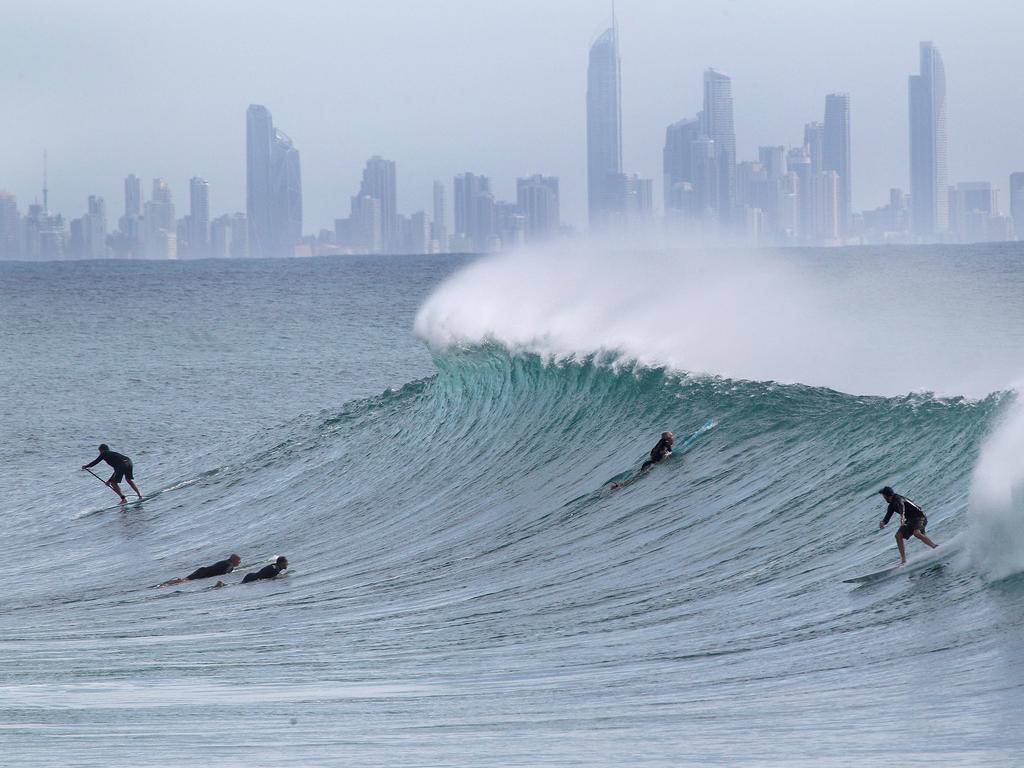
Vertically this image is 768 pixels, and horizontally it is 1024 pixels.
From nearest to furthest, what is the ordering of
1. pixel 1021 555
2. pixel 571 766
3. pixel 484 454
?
pixel 571 766 < pixel 1021 555 < pixel 484 454

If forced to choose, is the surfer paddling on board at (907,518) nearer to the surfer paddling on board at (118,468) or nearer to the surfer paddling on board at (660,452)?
the surfer paddling on board at (660,452)

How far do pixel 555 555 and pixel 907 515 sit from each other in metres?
4.38

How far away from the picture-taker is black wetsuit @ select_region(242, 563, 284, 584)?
14172mm

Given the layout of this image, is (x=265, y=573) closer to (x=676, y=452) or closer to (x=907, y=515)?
(x=676, y=452)

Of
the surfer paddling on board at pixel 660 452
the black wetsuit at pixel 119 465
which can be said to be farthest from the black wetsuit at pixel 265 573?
the black wetsuit at pixel 119 465

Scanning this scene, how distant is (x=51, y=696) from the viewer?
8406mm

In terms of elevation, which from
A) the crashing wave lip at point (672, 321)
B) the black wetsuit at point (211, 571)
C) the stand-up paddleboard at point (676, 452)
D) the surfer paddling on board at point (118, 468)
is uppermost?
the crashing wave lip at point (672, 321)

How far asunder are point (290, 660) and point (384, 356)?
4344 centimetres

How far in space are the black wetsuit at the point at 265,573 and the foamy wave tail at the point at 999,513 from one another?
712 centimetres

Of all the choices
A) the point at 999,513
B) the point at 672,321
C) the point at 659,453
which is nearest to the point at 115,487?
the point at 672,321

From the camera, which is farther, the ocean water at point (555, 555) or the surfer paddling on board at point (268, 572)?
the surfer paddling on board at point (268, 572)

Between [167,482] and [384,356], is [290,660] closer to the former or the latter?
[167,482]

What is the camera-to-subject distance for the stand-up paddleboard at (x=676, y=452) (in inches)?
651

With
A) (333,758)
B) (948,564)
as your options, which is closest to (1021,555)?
(948,564)
